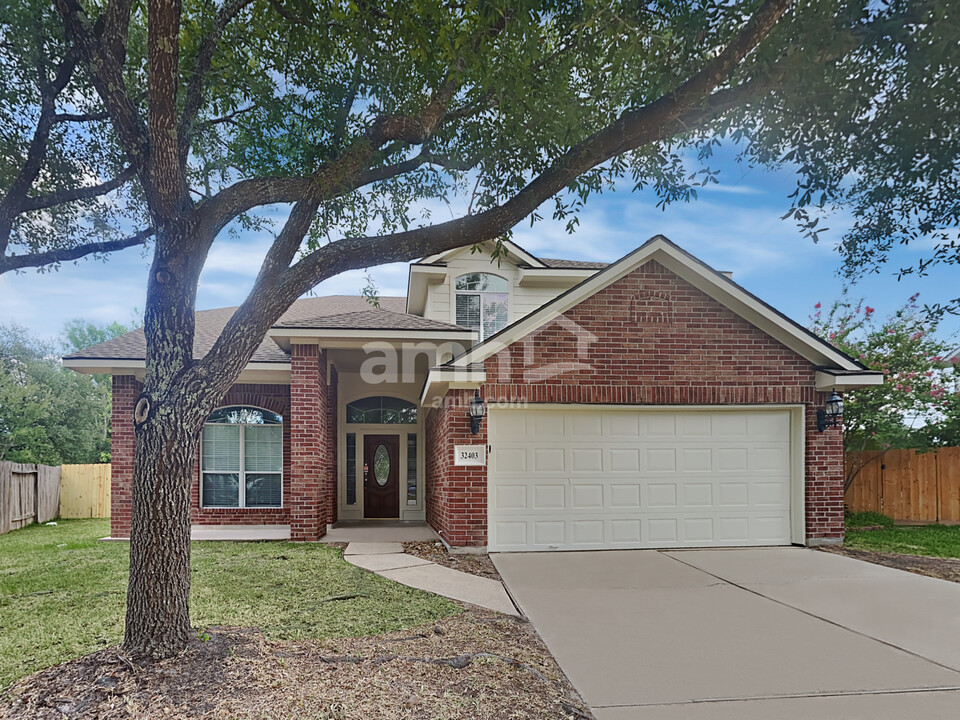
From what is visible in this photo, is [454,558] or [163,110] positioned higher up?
[163,110]

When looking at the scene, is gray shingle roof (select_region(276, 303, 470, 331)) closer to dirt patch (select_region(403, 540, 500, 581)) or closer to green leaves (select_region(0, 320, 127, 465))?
dirt patch (select_region(403, 540, 500, 581))

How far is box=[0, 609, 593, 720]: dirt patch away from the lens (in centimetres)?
401

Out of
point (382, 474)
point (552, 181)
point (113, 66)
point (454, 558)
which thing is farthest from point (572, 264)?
point (113, 66)

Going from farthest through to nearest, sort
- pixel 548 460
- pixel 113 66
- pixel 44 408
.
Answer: pixel 44 408 < pixel 548 460 < pixel 113 66

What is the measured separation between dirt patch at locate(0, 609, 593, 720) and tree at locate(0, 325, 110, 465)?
2502 centimetres

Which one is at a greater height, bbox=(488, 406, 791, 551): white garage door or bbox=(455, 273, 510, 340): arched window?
bbox=(455, 273, 510, 340): arched window

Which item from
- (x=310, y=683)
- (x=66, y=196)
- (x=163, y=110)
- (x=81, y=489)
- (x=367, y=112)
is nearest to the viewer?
(x=310, y=683)

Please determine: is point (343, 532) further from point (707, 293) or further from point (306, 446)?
point (707, 293)

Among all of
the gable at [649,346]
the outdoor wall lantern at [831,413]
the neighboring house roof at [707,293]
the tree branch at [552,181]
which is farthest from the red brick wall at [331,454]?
the outdoor wall lantern at [831,413]

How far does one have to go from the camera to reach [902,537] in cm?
1221

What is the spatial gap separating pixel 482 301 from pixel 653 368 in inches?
197

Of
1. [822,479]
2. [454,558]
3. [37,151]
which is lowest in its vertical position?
[454,558]

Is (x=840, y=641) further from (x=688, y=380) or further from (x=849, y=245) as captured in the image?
(x=688, y=380)

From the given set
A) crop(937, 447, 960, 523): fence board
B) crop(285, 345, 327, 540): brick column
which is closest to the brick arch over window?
→ crop(285, 345, 327, 540): brick column
